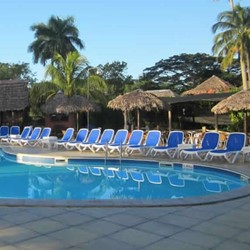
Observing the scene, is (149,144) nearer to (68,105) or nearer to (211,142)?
(211,142)

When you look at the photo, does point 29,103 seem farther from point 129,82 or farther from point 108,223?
point 108,223

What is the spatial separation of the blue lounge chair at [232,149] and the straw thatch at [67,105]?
412 inches

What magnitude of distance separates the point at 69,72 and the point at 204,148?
11.7 metres

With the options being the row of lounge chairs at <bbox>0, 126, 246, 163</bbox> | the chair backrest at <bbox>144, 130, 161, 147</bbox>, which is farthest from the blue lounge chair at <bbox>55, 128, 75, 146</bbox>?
the chair backrest at <bbox>144, 130, 161, 147</bbox>

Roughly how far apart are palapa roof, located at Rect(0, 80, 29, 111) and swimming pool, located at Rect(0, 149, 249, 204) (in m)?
12.3

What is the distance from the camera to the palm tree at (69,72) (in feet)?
68.5

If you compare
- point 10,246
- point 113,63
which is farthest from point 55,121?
point 10,246

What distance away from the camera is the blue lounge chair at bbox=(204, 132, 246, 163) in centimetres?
1030

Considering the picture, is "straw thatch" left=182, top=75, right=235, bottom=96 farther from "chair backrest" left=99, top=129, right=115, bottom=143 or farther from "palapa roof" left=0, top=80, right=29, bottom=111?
"chair backrest" left=99, top=129, right=115, bottom=143

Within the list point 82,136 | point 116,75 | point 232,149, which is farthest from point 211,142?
point 116,75

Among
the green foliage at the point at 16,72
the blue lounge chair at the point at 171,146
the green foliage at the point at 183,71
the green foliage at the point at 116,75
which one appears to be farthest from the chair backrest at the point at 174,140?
the green foliage at the point at 16,72

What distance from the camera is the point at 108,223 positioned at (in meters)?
4.40

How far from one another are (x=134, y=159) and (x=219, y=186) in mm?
3625

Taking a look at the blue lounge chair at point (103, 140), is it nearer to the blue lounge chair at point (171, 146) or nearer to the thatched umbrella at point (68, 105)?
the blue lounge chair at point (171, 146)
